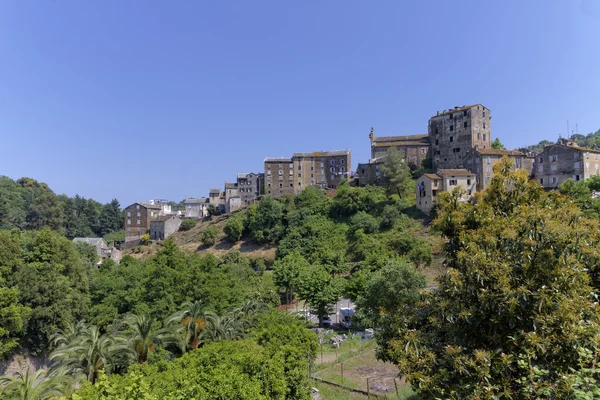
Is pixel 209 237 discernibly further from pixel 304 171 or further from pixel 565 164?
pixel 565 164

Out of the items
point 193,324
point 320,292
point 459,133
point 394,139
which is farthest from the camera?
point 394,139

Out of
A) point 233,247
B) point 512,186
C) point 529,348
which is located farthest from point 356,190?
point 529,348

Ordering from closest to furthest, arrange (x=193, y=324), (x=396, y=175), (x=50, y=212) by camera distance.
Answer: (x=193, y=324) → (x=396, y=175) → (x=50, y=212)

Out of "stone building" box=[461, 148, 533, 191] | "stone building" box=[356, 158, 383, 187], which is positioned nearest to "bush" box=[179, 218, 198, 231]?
"stone building" box=[356, 158, 383, 187]

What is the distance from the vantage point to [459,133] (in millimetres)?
59688

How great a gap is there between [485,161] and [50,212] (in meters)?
87.4

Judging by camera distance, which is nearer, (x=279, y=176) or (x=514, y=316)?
(x=514, y=316)

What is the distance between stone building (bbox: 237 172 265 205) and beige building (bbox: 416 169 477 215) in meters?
34.3

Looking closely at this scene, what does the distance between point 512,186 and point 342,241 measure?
41556 millimetres

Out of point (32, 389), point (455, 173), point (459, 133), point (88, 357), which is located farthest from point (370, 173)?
point (32, 389)

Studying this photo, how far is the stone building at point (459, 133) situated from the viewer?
192 ft

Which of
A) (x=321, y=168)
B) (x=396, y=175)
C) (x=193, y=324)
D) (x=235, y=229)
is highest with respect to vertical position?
(x=321, y=168)

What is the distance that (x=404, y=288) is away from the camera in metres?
22.2

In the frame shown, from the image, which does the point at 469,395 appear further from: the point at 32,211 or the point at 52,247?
the point at 32,211
